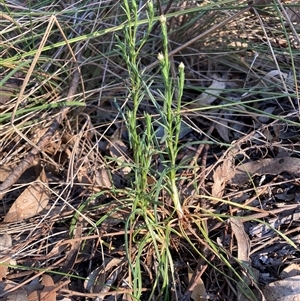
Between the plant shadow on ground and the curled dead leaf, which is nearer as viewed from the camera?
the plant shadow on ground

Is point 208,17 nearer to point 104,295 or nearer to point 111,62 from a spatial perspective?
point 111,62

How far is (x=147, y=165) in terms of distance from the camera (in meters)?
1.15

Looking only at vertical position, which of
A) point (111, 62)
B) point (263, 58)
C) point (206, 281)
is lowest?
point (206, 281)

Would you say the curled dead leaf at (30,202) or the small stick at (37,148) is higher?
the small stick at (37,148)

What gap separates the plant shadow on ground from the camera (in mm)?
1192

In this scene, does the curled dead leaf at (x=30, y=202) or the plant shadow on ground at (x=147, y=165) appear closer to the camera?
the plant shadow on ground at (x=147, y=165)

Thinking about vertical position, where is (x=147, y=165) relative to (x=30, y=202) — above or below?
above

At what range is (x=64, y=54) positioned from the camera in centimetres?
171

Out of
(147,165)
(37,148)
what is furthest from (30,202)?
(147,165)

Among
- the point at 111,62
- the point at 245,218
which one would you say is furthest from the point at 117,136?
the point at 245,218

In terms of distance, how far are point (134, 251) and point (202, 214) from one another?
7.6 inches

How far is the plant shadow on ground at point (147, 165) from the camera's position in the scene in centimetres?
119

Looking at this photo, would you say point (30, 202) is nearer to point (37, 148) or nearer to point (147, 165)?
point (37, 148)

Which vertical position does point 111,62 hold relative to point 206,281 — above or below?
above
